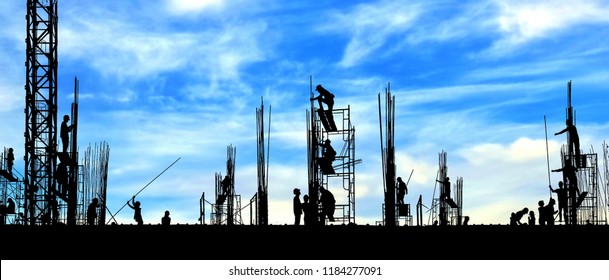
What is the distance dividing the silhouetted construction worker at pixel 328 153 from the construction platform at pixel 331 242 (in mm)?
4276

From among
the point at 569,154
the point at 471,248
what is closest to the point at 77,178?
the point at 471,248

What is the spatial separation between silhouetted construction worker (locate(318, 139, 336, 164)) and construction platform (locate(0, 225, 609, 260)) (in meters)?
4.28

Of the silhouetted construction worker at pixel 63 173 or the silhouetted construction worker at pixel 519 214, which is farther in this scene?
the silhouetted construction worker at pixel 63 173

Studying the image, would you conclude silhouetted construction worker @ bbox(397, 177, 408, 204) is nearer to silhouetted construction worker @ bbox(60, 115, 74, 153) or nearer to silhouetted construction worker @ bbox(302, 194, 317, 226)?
silhouetted construction worker @ bbox(302, 194, 317, 226)

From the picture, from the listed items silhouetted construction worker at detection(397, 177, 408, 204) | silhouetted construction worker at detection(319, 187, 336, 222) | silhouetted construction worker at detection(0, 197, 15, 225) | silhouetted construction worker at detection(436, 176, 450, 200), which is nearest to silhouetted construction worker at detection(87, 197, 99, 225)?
silhouetted construction worker at detection(0, 197, 15, 225)

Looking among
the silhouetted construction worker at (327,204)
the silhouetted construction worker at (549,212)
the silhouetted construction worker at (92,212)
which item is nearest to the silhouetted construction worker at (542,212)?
the silhouetted construction worker at (549,212)

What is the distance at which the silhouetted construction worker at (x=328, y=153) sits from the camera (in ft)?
107

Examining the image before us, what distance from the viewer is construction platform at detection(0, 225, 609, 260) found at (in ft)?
90.6

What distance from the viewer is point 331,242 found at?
28484 mm

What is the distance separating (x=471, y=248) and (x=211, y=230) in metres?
7.42

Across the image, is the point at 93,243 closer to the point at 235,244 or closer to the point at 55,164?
the point at 235,244

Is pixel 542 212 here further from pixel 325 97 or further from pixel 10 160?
pixel 10 160

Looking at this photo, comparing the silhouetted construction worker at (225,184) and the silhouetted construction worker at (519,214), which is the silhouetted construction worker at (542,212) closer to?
the silhouetted construction worker at (519,214)

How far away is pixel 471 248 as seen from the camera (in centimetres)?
2852
